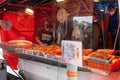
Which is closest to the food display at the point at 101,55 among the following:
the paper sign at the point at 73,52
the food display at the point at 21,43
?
the paper sign at the point at 73,52

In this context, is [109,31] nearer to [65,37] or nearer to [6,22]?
[65,37]

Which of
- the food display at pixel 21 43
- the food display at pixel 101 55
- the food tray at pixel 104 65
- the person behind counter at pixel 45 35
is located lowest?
the food tray at pixel 104 65

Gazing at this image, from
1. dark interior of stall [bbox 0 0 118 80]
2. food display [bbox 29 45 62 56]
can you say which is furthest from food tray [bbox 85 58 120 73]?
food display [bbox 29 45 62 56]

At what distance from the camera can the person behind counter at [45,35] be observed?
→ 1.67 metres

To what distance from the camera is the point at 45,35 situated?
173cm

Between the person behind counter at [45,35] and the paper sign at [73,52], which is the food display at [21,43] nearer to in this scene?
the person behind counter at [45,35]

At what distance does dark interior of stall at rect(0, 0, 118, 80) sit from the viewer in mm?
1239

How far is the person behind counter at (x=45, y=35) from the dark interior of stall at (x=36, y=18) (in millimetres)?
50

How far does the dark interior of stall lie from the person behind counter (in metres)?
0.05

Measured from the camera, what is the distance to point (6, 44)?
7.13 ft

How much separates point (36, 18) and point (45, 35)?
0.94ft

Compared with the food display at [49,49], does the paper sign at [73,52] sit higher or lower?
higher

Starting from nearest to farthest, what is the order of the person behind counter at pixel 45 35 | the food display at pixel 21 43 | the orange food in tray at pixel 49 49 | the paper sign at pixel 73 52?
the paper sign at pixel 73 52 < the orange food in tray at pixel 49 49 < the person behind counter at pixel 45 35 < the food display at pixel 21 43

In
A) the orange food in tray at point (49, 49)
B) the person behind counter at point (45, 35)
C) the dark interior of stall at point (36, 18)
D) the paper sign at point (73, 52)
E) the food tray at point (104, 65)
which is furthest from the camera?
the person behind counter at point (45, 35)
